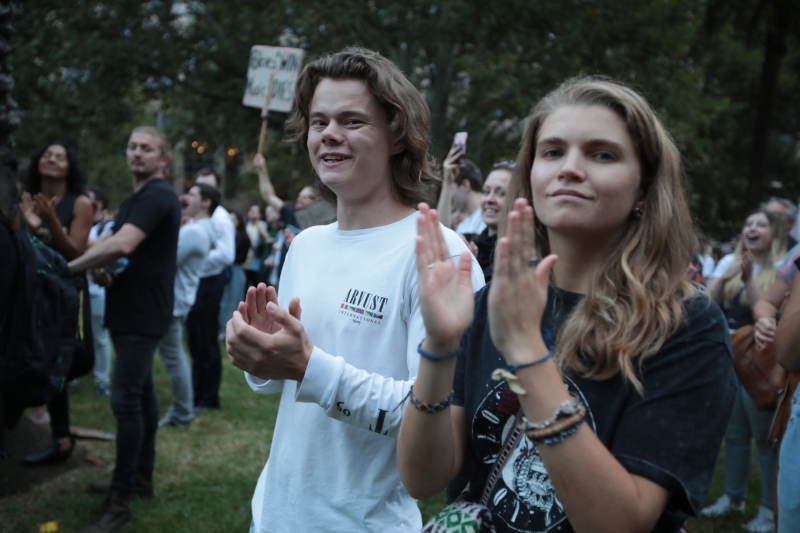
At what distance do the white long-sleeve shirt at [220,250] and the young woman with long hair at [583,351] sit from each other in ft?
21.1

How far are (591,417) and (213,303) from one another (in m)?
6.81

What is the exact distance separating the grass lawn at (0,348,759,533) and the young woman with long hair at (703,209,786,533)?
179 mm

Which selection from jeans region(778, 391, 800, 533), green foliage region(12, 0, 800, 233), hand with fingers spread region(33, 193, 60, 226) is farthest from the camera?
green foliage region(12, 0, 800, 233)

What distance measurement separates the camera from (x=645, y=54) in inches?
570

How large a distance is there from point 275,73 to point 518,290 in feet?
20.8

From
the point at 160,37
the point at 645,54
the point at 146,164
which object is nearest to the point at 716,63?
the point at 645,54

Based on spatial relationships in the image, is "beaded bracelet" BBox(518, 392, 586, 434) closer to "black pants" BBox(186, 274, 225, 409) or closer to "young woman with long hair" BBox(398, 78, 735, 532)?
"young woman with long hair" BBox(398, 78, 735, 532)

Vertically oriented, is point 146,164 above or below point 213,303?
above

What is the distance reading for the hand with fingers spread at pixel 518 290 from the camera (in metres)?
1.36

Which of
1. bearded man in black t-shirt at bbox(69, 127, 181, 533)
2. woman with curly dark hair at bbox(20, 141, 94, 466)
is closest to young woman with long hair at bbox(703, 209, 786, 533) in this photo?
bearded man in black t-shirt at bbox(69, 127, 181, 533)

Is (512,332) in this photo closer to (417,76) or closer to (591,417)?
(591,417)

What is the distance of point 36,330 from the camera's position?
393 centimetres

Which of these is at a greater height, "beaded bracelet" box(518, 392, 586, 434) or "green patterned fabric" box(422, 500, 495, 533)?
"beaded bracelet" box(518, 392, 586, 434)

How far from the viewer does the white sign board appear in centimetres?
712
